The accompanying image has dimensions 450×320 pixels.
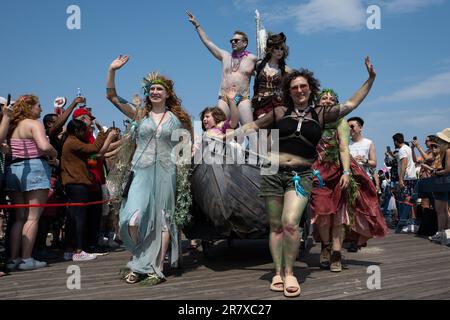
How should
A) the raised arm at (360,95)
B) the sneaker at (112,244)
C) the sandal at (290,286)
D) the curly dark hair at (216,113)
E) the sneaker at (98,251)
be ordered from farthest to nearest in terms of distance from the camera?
1. the sneaker at (112,244)
2. the sneaker at (98,251)
3. the curly dark hair at (216,113)
4. the raised arm at (360,95)
5. the sandal at (290,286)

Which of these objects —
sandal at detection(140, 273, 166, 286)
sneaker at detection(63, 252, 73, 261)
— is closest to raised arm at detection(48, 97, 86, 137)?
sneaker at detection(63, 252, 73, 261)

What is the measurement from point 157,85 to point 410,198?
7.06 meters

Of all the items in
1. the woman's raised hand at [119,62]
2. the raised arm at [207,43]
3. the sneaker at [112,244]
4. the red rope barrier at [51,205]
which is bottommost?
the sneaker at [112,244]

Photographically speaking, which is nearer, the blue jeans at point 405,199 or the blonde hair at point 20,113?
the blonde hair at point 20,113

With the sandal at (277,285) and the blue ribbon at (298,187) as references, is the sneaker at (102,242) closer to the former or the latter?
the sandal at (277,285)

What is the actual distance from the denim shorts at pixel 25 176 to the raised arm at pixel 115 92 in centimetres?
145

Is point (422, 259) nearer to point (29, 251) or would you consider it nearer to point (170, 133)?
point (170, 133)

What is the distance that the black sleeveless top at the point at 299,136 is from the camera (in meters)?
3.77

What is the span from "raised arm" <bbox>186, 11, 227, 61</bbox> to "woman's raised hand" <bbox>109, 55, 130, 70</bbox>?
6.55 ft

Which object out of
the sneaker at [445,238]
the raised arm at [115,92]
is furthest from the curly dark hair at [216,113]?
the sneaker at [445,238]

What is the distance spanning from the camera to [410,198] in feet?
30.4

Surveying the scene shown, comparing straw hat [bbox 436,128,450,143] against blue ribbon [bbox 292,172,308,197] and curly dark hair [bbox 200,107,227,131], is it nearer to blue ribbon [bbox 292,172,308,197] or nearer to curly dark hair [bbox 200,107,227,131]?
curly dark hair [bbox 200,107,227,131]
